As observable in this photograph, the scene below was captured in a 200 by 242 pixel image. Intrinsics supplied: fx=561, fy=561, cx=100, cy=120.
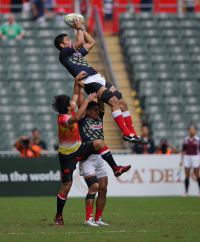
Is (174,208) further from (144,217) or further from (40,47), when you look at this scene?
(40,47)

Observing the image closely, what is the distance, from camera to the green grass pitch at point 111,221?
8023 millimetres

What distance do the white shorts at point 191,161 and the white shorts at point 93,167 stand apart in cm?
754

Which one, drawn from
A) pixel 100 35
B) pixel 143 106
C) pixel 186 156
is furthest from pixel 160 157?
pixel 100 35

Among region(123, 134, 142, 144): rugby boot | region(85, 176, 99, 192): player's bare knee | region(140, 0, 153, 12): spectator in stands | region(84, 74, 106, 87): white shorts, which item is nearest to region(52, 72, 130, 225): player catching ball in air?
region(84, 74, 106, 87): white shorts

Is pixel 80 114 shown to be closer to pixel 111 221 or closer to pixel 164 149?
pixel 111 221

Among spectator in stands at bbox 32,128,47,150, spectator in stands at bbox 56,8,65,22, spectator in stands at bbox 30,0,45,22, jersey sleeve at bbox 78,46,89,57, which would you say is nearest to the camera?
jersey sleeve at bbox 78,46,89,57

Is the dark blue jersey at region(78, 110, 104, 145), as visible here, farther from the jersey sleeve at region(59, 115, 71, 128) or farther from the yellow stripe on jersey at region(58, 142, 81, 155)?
the jersey sleeve at region(59, 115, 71, 128)

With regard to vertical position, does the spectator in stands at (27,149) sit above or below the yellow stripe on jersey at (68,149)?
below

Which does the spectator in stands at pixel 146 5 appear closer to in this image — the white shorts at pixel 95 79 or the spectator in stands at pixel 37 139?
the spectator in stands at pixel 37 139

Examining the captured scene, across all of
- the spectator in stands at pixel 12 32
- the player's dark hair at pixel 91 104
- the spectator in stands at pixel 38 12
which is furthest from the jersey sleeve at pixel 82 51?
the spectator in stands at pixel 38 12

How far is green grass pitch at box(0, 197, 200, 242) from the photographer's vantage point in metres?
8.02

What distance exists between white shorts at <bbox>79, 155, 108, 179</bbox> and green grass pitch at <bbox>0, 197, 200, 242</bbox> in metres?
0.89

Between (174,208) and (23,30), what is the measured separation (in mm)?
11886

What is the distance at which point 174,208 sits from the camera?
514 inches
